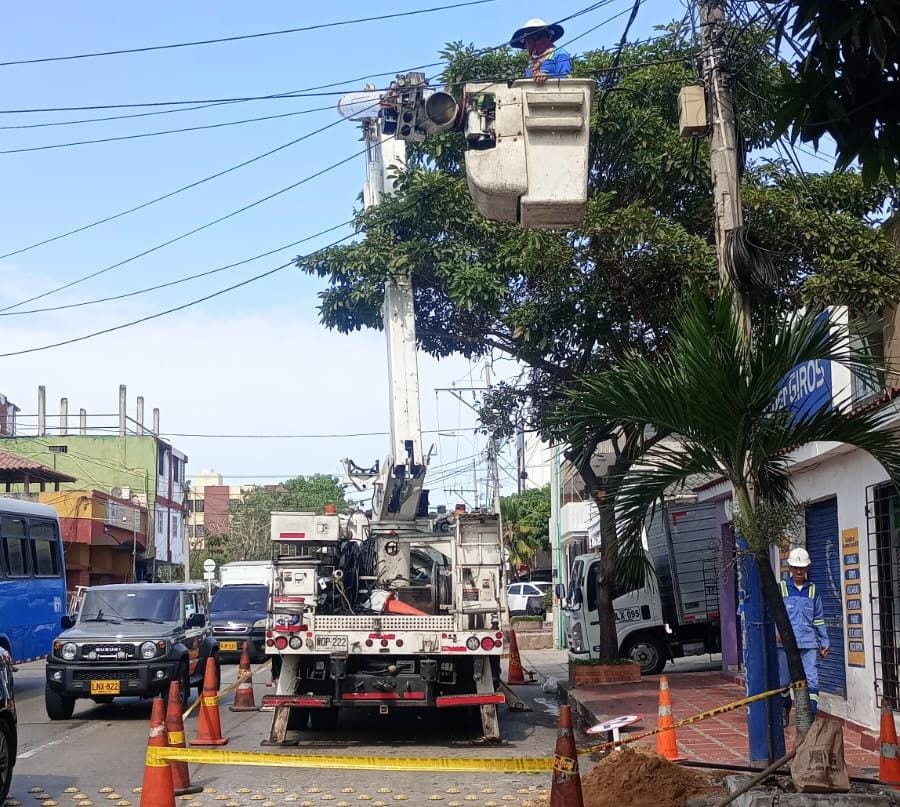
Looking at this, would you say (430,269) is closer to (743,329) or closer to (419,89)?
(419,89)

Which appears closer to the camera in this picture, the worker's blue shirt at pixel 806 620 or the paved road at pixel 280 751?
the paved road at pixel 280 751

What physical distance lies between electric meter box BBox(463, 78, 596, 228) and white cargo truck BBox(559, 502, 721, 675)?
13622mm

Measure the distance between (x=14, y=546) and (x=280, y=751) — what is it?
31.2 ft

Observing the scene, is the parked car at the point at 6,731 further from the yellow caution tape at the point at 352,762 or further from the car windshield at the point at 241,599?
the car windshield at the point at 241,599

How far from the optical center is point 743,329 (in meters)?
8.49

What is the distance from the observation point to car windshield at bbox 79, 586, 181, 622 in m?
16.3

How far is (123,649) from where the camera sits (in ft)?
48.6

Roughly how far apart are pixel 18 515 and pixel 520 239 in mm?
10091

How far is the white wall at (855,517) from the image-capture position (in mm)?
12133

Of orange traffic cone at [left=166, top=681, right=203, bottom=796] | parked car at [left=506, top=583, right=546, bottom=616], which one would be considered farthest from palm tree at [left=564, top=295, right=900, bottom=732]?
parked car at [left=506, top=583, right=546, bottom=616]

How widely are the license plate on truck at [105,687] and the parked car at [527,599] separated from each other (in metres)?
30.2

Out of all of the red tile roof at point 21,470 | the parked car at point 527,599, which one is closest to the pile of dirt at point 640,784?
the parked car at point 527,599

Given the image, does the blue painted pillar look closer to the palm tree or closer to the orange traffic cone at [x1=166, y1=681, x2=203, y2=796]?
the palm tree

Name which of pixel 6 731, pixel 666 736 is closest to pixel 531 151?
pixel 666 736
